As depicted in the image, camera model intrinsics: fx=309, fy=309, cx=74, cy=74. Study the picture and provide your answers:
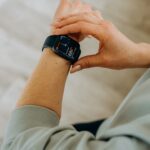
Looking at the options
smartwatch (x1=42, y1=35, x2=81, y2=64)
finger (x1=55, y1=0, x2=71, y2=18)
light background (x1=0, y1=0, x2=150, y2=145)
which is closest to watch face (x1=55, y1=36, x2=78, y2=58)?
smartwatch (x1=42, y1=35, x2=81, y2=64)

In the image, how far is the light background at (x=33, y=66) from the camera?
1500 mm

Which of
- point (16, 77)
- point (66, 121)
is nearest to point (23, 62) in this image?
point (16, 77)

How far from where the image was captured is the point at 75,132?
0.62 metres

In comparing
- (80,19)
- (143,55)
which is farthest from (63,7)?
(143,55)

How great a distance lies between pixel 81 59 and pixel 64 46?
61mm

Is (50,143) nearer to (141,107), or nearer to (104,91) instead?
(141,107)

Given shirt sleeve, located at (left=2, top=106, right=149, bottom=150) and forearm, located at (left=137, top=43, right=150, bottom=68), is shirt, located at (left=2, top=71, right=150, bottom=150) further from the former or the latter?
forearm, located at (left=137, top=43, right=150, bottom=68)

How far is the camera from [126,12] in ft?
7.45

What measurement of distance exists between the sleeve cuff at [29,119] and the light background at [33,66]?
67 cm

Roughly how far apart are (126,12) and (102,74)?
75 centimetres

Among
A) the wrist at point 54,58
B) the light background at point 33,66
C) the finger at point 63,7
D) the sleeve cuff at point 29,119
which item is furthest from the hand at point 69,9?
the light background at point 33,66

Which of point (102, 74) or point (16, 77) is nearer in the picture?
point (16, 77)

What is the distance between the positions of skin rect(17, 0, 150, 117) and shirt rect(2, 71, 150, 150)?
7 centimetres

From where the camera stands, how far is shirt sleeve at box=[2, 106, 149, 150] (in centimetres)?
56
